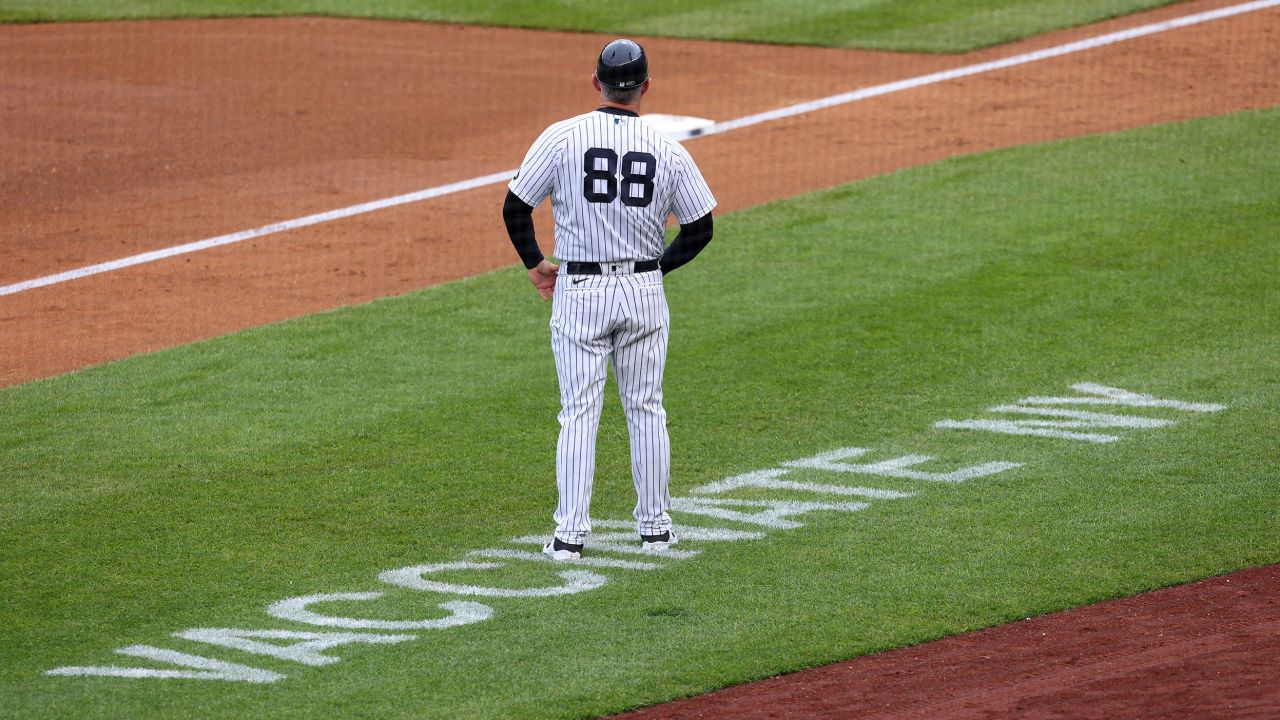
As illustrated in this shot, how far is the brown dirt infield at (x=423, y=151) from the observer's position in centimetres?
514

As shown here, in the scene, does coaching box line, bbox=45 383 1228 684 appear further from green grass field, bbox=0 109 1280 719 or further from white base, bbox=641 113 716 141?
white base, bbox=641 113 716 141

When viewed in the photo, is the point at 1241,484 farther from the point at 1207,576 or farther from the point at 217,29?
the point at 217,29

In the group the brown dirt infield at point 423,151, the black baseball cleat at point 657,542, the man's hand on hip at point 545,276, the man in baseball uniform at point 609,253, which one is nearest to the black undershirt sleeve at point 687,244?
the man in baseball uniform at point 609,253

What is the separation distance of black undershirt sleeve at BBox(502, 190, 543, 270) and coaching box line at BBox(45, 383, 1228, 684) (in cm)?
104

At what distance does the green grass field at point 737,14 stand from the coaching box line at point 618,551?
330 inches

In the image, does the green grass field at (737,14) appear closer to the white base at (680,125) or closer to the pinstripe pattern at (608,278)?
the white base at (680,125)

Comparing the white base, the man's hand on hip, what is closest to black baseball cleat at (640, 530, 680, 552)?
the man's hand on hip

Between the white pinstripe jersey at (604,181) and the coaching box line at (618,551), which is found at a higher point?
the white pinstripe jersey at (604,181)

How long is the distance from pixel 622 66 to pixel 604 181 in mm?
379

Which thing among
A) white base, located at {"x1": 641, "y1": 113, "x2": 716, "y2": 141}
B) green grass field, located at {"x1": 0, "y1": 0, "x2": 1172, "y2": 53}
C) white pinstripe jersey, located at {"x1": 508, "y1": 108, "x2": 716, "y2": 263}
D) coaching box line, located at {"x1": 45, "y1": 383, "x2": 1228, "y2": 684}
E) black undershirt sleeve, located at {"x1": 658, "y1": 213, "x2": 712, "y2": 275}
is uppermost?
green grass field, located at {"x1": 0, "y1": 0, "x2": 1172, "y2": 53}

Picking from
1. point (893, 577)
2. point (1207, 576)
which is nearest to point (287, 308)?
point (893, 577)

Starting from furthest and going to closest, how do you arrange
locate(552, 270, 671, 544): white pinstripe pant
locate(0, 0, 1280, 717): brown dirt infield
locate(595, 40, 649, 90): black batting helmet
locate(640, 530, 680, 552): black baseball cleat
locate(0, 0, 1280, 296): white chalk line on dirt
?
1. locate(0, 0, 1280, 296): white chalk line on dirt
2. locate(640, 530, 680, 552): black baseball cleat
3. locate(552, 270, 671, 544): white pinstripe pant
4. locate(595, 40, 649, 90): black batting helmet
5. locate(0, 0, 1280, 717): brown dirt infield

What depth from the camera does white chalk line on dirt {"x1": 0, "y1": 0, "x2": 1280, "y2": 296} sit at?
33.8 feet

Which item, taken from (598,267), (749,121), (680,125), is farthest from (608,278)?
(749,121)
